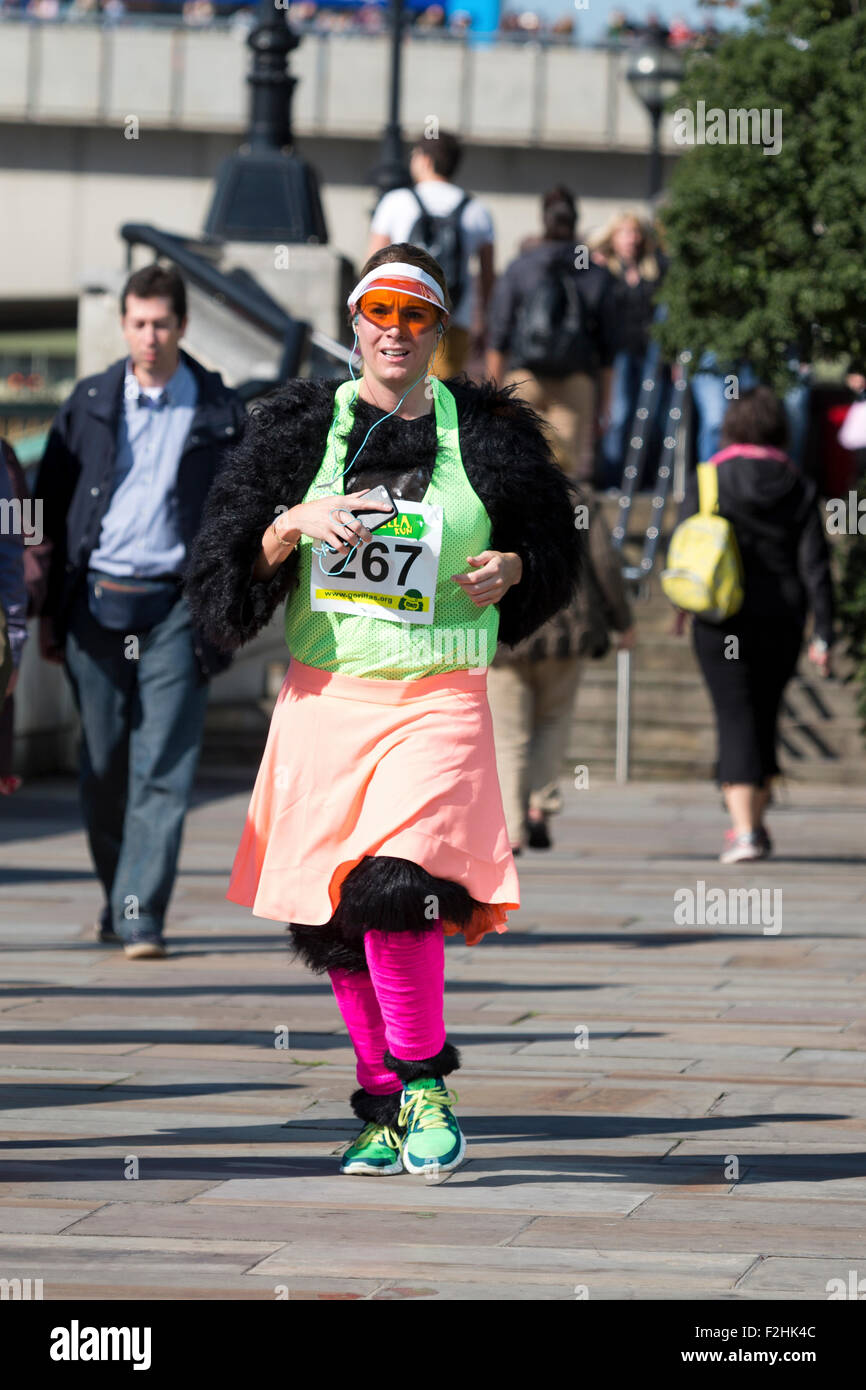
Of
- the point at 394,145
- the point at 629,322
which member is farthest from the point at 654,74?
the point at 629,322

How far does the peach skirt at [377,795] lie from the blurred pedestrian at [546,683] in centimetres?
437

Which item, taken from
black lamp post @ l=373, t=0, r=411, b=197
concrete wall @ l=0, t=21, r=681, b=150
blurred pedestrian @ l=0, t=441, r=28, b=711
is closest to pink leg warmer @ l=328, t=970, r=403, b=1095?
blurred pedestrian @ l=0, t=441, r=28, b=711

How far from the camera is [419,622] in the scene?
16.4 ft

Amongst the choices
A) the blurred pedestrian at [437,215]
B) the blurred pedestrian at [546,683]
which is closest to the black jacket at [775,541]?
the blurred pedestrian at [546,683]

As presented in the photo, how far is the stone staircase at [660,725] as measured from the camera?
559 inches

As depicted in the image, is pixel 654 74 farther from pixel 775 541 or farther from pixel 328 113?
pixel 775 541

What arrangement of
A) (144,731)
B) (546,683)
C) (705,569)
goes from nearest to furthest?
1. (144,731)
2. (546,683)
3. (705,569)

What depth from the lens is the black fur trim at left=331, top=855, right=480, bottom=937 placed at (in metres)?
4.88

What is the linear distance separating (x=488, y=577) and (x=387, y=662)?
0.27 meters

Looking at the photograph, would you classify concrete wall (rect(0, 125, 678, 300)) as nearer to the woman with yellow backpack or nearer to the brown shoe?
the woman with yellow backpack

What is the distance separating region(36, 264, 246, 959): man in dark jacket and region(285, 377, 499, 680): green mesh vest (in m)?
2.71

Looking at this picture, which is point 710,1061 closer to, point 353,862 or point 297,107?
point 353,862

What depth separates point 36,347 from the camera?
121ft

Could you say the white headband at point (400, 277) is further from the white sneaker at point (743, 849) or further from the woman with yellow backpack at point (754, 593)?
the white sneaker at point (743, 849)
